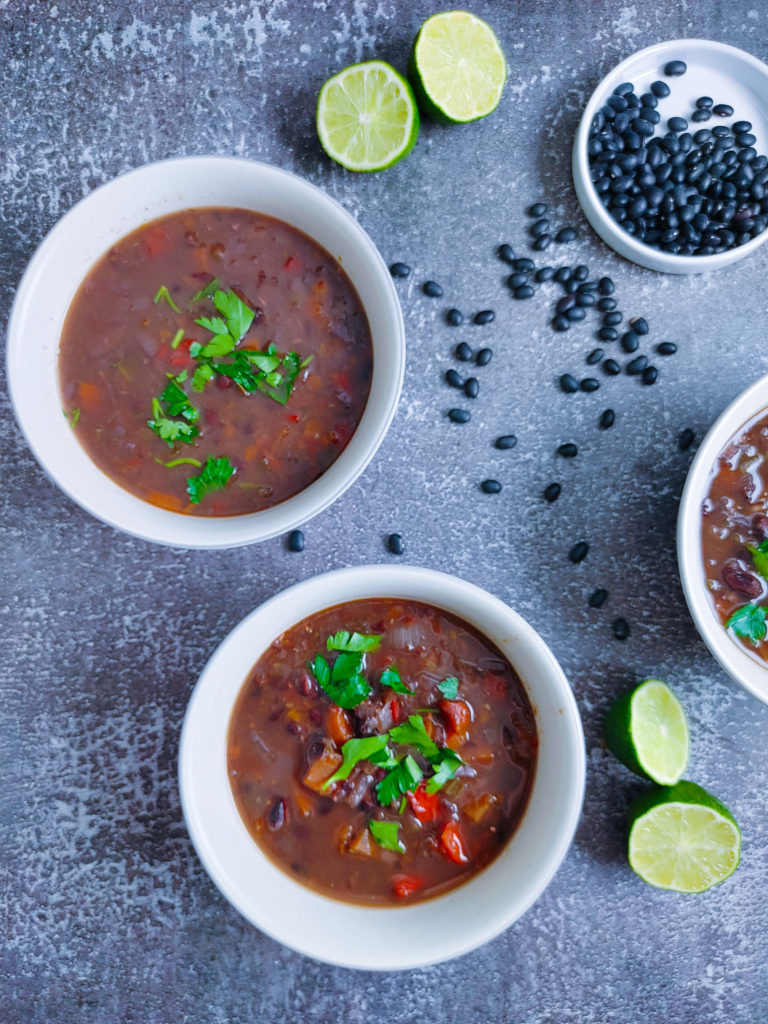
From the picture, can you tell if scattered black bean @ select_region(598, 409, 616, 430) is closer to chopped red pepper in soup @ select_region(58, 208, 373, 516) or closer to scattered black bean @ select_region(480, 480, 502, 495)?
scattered black bean @ select_region(480, 480, 502, 495)

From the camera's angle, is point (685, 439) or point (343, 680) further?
point (685, 439)

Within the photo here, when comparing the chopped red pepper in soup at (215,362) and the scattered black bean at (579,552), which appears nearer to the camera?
the chopped red pepper in soup at (215,362)

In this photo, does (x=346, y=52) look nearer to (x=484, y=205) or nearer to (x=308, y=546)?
(x=484, y=205)

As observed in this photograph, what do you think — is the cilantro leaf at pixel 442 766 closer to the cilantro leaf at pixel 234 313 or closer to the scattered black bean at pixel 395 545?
the scattered black bean at pixel 395 545

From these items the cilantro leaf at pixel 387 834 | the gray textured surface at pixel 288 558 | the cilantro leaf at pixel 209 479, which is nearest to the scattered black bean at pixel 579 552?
the gray textured surface at pixel 288 558

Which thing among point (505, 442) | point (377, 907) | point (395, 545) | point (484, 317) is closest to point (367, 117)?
point (484, 317)

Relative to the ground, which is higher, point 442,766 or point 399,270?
point 399,270

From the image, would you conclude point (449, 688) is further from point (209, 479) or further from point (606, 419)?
point (606, 419)
